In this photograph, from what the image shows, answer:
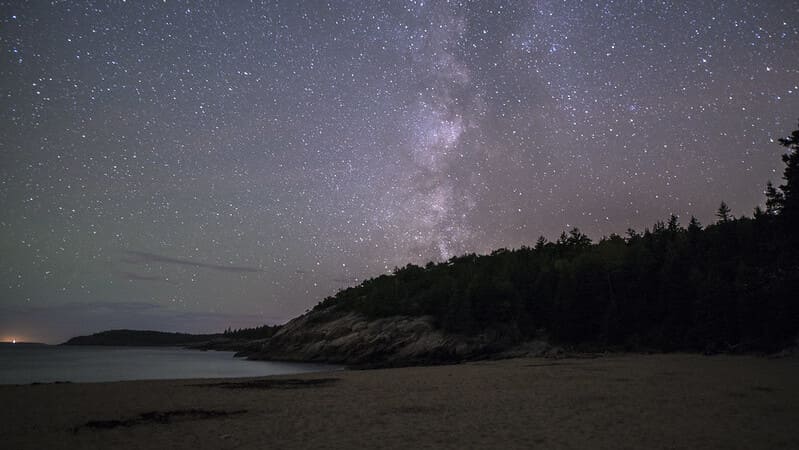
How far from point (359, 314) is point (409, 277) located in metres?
24.5

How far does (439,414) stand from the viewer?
17828 mm

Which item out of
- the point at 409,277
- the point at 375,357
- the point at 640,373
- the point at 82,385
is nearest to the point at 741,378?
the point at 640,373

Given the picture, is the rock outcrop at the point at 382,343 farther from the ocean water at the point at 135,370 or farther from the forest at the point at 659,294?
the ocean water at the point at 135,370

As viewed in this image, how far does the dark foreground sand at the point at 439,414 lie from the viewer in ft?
43.9

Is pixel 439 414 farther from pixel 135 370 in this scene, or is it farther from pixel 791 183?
pixel 135 370

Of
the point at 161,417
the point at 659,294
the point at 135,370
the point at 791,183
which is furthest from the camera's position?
the point at 135,370

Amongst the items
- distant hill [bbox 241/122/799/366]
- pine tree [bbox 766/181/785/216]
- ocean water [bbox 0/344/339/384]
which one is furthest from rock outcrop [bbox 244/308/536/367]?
pine tree [bbox 766/181/785/216]

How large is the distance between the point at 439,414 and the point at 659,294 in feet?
168

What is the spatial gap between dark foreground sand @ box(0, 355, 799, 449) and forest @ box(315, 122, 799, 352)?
1794cm

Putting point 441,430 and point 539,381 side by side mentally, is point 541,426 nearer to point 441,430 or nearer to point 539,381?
point 441,430

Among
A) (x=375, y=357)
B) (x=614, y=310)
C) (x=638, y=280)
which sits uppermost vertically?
(x=638, y=280)

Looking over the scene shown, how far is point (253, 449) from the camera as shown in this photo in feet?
42.1

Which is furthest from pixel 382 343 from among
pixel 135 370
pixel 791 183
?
pixel 791 183

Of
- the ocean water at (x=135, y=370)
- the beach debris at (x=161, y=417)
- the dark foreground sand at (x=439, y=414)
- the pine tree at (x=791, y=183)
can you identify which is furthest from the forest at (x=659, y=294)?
the beach debris at (x=161, y=417)
